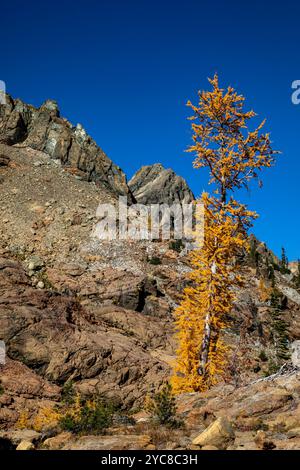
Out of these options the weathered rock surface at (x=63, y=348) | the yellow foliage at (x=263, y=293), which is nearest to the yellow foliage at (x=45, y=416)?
the weathered rock surface at (x=63, y=348)

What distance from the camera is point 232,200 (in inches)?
661

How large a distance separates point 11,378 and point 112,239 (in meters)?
31.0

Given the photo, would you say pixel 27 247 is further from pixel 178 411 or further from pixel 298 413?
pixel 298 413

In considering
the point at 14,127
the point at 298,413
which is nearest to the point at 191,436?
the point at 298,413

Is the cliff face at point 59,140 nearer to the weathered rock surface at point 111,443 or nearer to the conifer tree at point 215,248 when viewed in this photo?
the conifer tree at point 215,248

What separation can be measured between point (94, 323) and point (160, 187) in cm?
10895

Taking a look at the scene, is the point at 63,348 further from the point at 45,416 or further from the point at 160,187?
the point at 160,187

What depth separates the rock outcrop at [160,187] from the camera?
128500mm

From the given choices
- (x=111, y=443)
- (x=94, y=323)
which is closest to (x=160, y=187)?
(x=94, y=323)

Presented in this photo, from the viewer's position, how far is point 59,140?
62656 mm

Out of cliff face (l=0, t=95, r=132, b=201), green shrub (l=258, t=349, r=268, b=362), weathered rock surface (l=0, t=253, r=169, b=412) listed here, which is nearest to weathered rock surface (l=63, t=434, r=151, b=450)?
weathered rock surface (l=0, t=253, r=169, b=412)

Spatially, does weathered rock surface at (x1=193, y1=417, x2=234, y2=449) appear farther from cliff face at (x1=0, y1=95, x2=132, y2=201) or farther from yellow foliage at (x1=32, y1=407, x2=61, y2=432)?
cliff face at (x1=0, y1=95, x2=132, y2=201)

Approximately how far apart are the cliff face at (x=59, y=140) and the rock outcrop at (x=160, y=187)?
192 feet

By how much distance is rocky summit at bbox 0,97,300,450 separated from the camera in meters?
9.73
